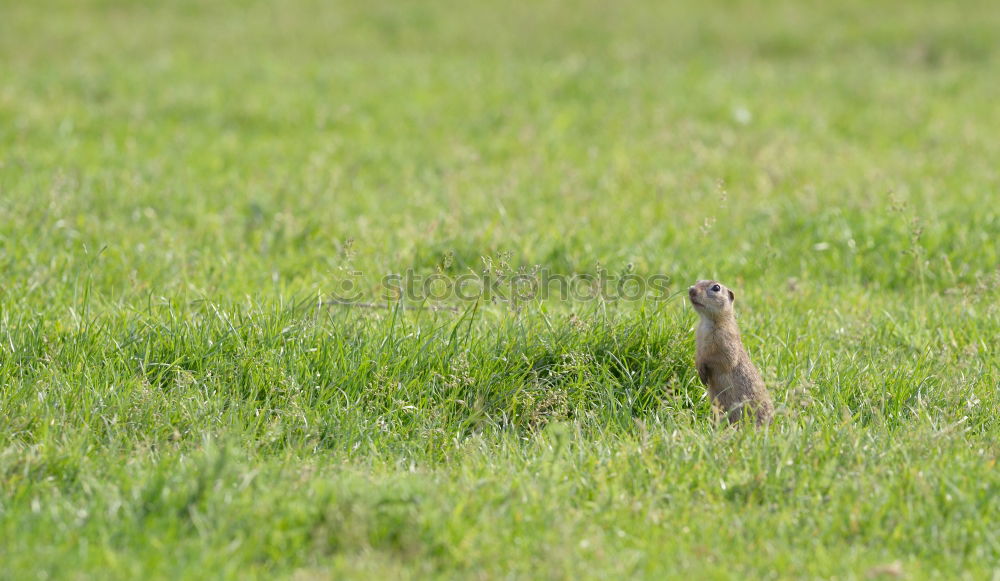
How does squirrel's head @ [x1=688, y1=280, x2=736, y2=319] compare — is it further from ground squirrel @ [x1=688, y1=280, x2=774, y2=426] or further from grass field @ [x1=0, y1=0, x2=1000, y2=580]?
grass field @ [x1=0, y1=0, x2=1000, y2=580]

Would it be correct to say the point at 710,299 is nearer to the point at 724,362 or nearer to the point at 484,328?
the point at 724,362

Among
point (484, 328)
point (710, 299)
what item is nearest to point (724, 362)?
point (710, 299)

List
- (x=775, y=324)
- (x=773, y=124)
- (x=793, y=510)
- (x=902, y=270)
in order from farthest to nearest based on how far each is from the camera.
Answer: (x=773, y=124) → (x=902, y=270) → (x=775, y=324) → (x=793, y=510)

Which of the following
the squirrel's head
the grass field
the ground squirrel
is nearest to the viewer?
the grass field

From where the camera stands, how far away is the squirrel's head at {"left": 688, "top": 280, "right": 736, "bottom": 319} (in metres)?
4.48

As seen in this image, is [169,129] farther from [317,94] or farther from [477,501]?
[477,501]

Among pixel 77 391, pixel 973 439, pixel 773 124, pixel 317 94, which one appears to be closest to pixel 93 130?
pixel 317 94

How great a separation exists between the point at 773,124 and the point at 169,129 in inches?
226

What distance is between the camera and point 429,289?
5812mm

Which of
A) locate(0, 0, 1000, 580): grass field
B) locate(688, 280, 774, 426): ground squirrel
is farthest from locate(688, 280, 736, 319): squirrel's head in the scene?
locate(0, 0, 1000, 580): grass field

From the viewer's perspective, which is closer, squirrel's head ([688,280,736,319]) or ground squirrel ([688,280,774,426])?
ground squirrel ([688,280,774,426])

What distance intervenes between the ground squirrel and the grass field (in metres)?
0.12

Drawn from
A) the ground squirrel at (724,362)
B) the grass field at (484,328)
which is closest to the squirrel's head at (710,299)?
the ground squirrel at (724,362)

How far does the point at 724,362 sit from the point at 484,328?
122 centimetres
